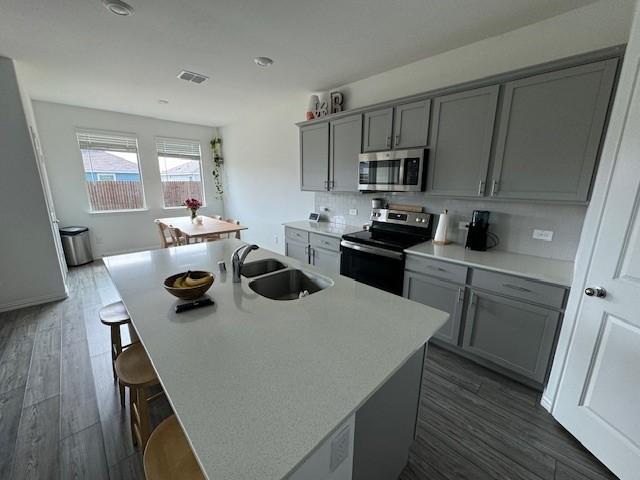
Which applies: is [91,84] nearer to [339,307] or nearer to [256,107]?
[256,107]

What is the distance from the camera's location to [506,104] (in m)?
1.96

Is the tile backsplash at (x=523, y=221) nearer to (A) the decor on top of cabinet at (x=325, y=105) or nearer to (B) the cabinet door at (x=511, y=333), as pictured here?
(B) the cabinet door at (x=511, y=333)

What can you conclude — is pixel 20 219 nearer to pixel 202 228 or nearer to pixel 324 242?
pixel 202 228

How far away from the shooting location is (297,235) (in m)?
3.61

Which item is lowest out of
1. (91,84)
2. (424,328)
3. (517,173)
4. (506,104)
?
(424,328)

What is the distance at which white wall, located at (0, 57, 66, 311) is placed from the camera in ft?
9.28

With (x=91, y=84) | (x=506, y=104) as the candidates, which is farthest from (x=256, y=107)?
(x=506, y=104)

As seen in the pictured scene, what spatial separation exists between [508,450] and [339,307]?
1350mm

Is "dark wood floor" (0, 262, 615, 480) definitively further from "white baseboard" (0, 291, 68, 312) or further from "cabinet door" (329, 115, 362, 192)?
"cabinet door" (329, 115, 362, 192)

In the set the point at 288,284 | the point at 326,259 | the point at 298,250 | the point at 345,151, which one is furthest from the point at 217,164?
the point at 288,284

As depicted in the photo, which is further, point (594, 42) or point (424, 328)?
point (594, 42)

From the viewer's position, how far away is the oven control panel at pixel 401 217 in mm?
2746

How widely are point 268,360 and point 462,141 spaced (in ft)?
7.49

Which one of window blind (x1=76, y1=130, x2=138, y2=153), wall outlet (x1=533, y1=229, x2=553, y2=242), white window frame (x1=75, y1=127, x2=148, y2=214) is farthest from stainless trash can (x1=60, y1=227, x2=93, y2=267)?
wall outlet (x1=533, y1=229, x2=553, y2=242)
